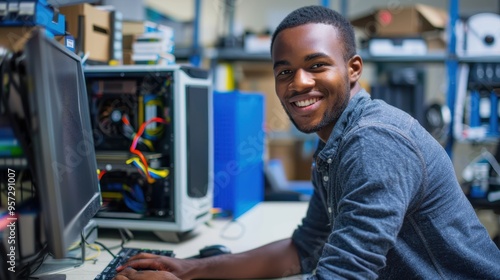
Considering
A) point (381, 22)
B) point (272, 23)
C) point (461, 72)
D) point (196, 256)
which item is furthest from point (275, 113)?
point (196, 256)

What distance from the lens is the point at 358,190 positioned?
0.76 m

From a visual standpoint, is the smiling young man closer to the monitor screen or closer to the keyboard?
the keyboard

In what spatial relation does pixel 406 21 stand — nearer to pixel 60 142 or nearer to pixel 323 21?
pixel 323 21

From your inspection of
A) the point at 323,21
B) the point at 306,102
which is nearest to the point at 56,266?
the point at 306,102

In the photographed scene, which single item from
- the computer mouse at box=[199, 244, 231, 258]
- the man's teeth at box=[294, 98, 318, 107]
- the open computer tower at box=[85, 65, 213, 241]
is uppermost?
the man's teeth at box=[294, 98, 318, 107]

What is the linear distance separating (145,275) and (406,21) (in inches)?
96.3

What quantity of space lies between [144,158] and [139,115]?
0.21 m

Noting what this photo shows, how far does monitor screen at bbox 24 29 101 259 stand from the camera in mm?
634

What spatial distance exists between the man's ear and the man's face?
19mm

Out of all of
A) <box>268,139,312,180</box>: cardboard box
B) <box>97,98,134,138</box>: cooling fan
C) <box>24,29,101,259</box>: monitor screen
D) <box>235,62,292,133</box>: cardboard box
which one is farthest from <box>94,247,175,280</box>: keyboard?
<box>268,139,312,180</box>: cardboard box

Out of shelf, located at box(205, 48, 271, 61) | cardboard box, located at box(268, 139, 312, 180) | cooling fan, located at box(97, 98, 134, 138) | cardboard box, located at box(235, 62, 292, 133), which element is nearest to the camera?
cooling fan, located at box(97, 98, 134, 138)

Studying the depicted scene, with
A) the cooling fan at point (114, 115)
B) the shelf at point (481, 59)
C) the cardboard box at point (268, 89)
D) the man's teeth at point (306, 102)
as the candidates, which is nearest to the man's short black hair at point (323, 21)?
the man's teeth at point (306, 102)

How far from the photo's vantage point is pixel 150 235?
1433 mm

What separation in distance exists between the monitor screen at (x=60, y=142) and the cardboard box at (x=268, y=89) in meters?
2.18
